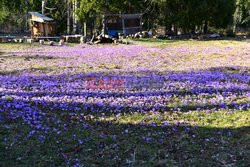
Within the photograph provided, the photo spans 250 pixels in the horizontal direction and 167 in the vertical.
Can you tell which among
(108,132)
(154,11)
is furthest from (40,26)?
(108,132)

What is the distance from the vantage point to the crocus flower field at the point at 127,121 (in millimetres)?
5953

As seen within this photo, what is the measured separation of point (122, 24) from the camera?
46938 millimetres

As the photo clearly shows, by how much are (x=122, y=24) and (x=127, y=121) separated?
131 ft

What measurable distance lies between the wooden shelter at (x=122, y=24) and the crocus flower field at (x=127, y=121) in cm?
3294

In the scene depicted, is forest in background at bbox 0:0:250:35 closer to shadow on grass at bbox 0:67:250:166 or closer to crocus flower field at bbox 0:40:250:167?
crocus flower field at bbox 0:40:250:167

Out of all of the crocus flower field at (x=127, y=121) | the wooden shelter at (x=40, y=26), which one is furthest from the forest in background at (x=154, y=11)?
the crocus flower field at (x=127, y=121)

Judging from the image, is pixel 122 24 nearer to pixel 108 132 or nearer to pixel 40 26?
pixel 40 26

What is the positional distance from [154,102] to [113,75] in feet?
17.3

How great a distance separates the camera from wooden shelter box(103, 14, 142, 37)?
4562cm

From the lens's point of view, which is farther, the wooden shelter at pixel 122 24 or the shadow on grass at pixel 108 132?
the wooden shelter at pixel 122 24

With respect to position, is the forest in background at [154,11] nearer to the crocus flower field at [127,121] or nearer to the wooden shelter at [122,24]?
the wooden shelter at [122,24]

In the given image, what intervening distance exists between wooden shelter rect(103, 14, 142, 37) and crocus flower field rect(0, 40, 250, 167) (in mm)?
32935

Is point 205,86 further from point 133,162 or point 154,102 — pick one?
point 133,162

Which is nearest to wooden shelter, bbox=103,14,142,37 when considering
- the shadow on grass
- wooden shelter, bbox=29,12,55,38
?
wooden shelter, bbox=29,12,55,38
